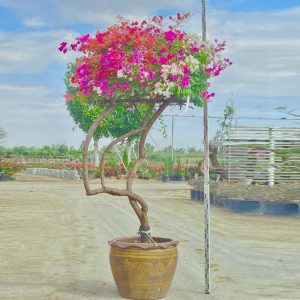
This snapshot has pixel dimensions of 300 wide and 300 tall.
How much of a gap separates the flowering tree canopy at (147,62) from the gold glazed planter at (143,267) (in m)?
1.88

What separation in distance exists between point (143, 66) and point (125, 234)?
Answer: 7.20 metres

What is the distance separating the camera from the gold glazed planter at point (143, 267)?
781cm

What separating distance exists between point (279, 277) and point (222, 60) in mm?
3520

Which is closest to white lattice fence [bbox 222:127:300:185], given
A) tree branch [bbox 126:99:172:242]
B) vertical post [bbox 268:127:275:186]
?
vertical post [bbox 268:127:275:186]

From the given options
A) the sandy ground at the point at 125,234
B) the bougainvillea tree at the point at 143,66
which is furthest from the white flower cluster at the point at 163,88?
the sandy ground at the point at 125,234

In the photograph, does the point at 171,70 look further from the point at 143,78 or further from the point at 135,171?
the point at 135,171

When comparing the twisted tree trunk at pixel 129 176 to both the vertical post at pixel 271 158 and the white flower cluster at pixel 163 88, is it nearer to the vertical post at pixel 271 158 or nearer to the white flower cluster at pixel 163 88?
the white flower cluster at pixel 163 88

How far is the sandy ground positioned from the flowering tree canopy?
8.46ft

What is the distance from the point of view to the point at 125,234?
14.7 m

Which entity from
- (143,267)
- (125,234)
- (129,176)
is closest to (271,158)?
(125,234)

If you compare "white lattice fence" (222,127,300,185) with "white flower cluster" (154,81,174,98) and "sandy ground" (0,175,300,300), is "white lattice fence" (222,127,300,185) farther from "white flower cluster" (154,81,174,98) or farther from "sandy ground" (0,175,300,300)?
"white flower cluster" (154,81,174,98)

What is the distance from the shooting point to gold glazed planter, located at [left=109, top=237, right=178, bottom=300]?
7.81m

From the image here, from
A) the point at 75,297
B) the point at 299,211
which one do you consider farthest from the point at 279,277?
the point at 299,211

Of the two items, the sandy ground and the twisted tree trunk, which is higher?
the twisted tree trunk
